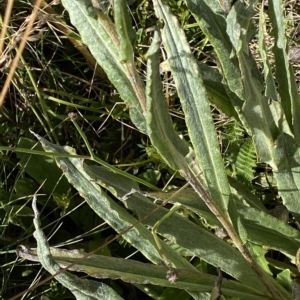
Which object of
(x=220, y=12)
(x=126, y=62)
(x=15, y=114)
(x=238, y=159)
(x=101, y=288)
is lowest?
(x=238, y=159)

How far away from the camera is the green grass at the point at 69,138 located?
1.35 metres

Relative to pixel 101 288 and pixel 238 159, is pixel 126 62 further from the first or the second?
pixel 238 159

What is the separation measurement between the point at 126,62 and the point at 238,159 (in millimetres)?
598

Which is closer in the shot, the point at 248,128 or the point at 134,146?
the point at 248,128

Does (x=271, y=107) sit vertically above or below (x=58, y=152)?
below

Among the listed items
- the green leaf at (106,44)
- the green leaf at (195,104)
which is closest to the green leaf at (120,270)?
the green leaf at (195,104)

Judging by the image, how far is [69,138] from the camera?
1.52 meters

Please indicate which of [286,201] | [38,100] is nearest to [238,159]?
[286,201]

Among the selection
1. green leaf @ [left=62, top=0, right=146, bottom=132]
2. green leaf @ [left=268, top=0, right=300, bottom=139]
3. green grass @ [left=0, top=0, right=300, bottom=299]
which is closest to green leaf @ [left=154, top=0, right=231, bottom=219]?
green leaf @ [left=62, top=0, right=146, bottom=132]

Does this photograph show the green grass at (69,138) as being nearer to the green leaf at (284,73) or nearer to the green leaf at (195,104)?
the green leaf at (284,73)

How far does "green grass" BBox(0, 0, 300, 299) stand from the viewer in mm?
1349

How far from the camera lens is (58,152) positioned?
41.3 inches

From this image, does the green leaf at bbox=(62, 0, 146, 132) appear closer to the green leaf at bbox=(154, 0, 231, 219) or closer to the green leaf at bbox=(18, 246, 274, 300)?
the green leaf at bbox=(154, 0, 231, 219)

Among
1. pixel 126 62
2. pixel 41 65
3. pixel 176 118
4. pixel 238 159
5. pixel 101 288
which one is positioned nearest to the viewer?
pixel 126 62
